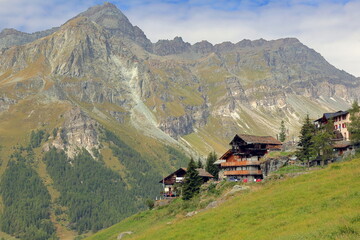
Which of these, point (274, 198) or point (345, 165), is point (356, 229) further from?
point (345, 165)

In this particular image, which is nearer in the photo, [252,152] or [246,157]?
[252,152]

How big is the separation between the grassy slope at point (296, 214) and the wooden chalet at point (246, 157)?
44.1 meters

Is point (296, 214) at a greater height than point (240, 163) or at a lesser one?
lesser

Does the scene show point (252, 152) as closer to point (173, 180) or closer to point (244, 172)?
point (244, 172)

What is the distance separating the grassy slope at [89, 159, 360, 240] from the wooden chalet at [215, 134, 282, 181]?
145ft

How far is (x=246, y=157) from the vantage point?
361ft

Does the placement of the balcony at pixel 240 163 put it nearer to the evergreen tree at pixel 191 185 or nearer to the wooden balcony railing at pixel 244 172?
the wooden balcony railing at pixel 244 172

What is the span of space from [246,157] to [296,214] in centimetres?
6903

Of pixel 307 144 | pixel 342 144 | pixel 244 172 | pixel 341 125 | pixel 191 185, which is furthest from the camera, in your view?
pixel 341 125

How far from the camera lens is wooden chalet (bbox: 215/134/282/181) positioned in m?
106

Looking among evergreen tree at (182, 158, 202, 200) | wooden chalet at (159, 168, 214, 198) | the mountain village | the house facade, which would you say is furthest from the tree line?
wooden chalet at (159, 168, 214, 198)

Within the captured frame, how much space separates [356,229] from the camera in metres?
29.9

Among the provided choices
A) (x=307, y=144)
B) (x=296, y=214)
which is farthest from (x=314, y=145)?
(x=296, y=214)

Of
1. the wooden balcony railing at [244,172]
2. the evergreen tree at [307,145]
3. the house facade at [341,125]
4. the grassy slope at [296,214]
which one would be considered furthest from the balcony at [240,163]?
the grassy slope at [296,214]
